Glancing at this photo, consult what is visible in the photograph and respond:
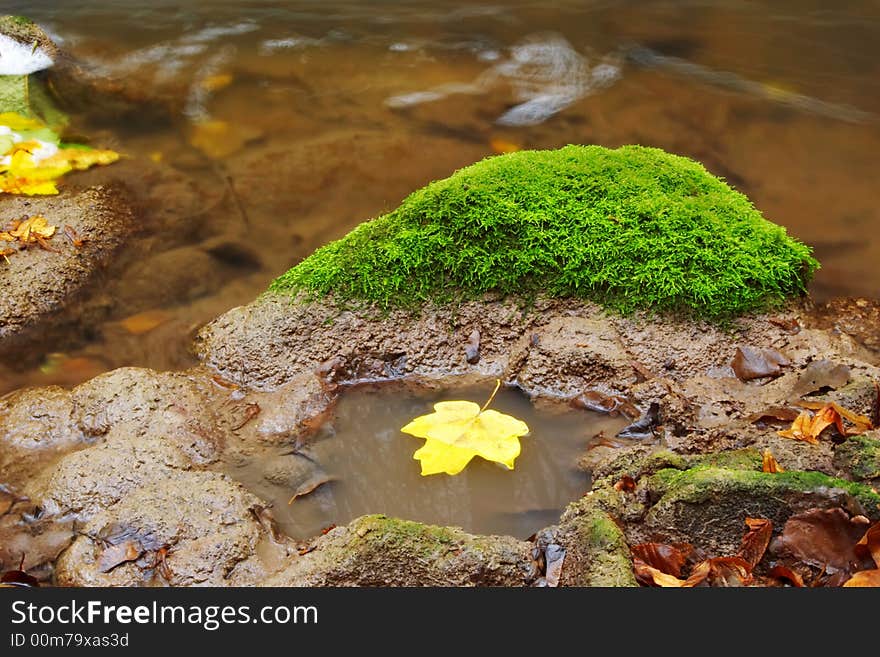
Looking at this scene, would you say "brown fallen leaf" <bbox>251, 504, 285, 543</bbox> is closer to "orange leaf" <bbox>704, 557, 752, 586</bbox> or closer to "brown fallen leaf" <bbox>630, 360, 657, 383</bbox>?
"orange leaf" <bbox>704, 557, 752, 586</bbox>

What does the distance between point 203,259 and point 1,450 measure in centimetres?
157

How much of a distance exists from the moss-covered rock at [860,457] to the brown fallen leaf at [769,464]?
0.18 m

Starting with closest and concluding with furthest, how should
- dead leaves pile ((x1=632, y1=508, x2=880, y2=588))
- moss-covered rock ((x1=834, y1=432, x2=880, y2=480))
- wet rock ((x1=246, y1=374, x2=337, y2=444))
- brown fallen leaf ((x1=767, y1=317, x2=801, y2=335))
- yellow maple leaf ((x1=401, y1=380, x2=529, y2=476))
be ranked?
dead leaves pile ((x1=632, y1=508, x2=880, y2=588))
moss-covered rock ((x1=834, y1=432, x2=880, y2=480))
yellow maple leaf ((x1=401, y1=380, x2=529, y2=476))
wet rock ((x1=246, y1=374, x2=337, y2=444))
brown fallen leaf ((x1=767, y1=317, x2=801, y2=335))

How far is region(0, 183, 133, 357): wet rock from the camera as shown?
13.5 ft

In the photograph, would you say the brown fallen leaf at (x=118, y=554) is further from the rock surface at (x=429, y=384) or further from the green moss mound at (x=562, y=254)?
the green moss mound at (x=562, y=254)

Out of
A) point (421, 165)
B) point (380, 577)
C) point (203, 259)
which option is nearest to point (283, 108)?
point (421, 165)

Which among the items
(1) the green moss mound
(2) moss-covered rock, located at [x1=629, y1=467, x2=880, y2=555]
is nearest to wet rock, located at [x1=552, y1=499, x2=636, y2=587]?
(2) moss-covered rock, located at [x1=629, y1=467, x2=880, y2=555]

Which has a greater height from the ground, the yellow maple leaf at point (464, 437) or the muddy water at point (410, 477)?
the yellow maple leaf at point (464, 437)

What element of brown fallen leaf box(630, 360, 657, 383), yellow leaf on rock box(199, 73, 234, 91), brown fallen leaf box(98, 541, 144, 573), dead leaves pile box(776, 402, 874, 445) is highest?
yellow leaf on rock box(199, 73, 234, 91)

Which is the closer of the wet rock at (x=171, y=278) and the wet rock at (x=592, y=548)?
the wet rock at (x=592, y=548)

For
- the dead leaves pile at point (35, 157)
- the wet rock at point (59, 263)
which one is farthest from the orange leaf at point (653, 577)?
the dead leaves pile at point (35, 157)

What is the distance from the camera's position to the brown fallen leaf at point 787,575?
2.34 m

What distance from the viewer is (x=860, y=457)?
264 centimetres

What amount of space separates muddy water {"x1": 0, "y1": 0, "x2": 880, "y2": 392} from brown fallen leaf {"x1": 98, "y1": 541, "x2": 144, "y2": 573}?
123 centimetres
